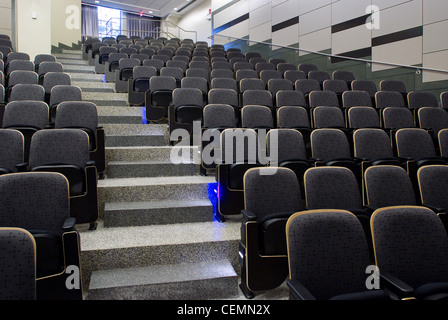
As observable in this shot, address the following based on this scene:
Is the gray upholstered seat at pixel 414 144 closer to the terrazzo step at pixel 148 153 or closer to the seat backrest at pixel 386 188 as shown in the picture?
the seat backrest at pixel 386 188

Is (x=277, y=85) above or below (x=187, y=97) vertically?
above

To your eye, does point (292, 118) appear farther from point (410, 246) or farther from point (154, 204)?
point (410, 246)

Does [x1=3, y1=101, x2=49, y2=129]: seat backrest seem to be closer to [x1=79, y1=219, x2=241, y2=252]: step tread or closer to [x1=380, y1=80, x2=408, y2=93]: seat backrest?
[x1=79, y1=219, x2=241, y2=252]: step tread

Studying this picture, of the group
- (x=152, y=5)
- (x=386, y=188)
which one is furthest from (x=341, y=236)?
(x=152, y=5)

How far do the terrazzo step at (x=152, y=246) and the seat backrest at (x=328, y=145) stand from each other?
471 millimetres

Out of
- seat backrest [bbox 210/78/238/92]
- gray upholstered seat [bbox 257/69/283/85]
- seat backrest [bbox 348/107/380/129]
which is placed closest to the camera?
seat backrest [bbox 348/107/380/129]

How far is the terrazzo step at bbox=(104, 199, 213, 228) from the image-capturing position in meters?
1.12

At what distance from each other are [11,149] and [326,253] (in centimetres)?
104

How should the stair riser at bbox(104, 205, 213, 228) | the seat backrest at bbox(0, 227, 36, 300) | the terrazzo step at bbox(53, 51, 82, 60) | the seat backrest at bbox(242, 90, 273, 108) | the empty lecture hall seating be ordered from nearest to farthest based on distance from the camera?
the seat backrest at bbox(0, 227, 36, 300) < the empty lecture hall seating < the stair riser at bbox(104, 205, 213, 228) < the seat backrest at bbox(242, 90, 273, 108) < the terrazzo step at bbox(53, 51, 82, 60)

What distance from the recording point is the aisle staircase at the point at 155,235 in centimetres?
90

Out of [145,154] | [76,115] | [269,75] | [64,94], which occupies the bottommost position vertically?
[145,154]

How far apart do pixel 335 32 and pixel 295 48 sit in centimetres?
59

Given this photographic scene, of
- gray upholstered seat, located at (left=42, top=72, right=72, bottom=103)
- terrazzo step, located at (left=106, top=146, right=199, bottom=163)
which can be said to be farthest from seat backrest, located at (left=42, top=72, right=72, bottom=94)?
terrazzo step, located at (left=106, top=146, right=199, bottom=163)

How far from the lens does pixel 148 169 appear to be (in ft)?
4.70
